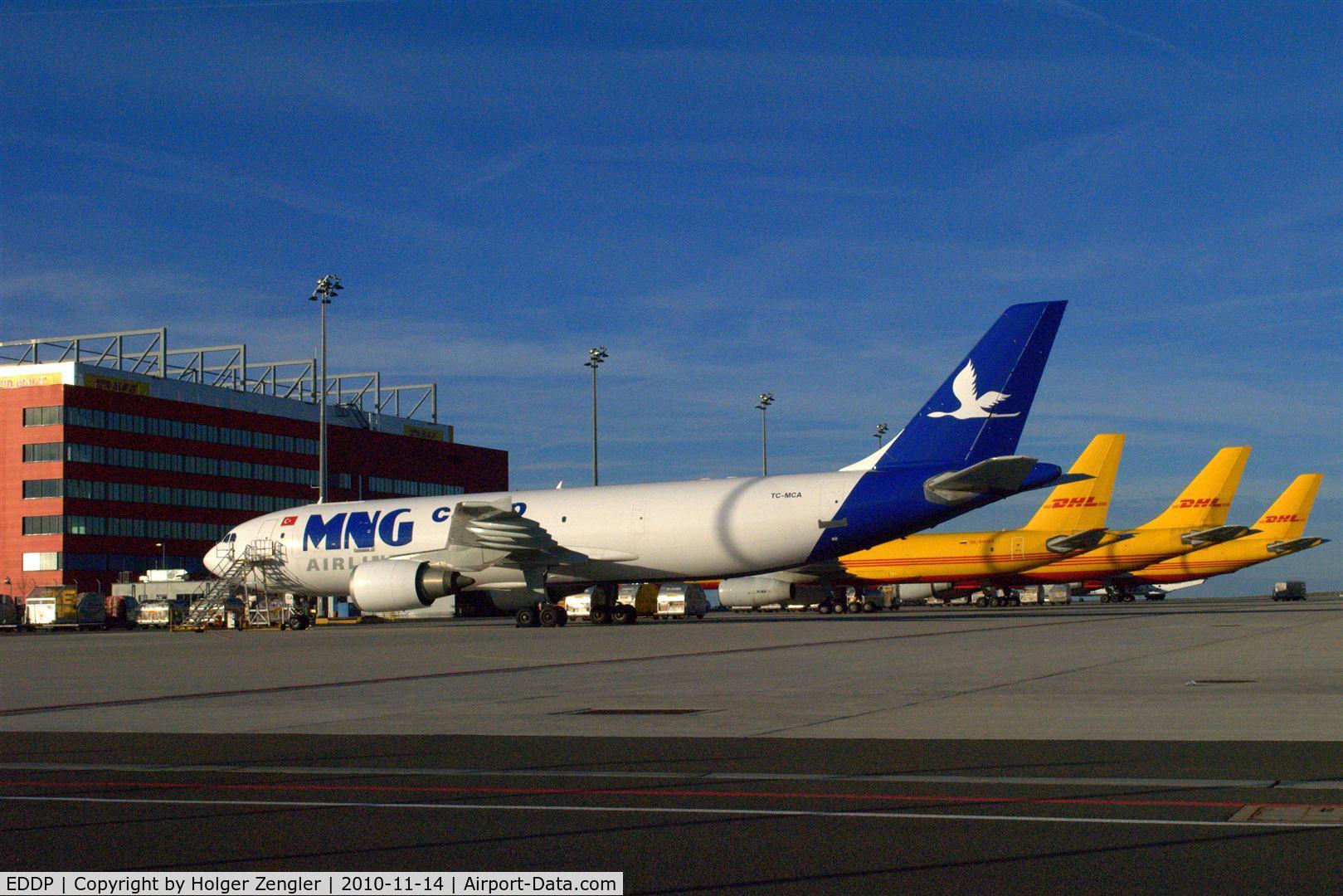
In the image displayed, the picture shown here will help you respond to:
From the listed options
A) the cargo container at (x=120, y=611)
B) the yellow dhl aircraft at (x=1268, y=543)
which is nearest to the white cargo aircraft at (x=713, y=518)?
the cargo container at (x=120, y=611)

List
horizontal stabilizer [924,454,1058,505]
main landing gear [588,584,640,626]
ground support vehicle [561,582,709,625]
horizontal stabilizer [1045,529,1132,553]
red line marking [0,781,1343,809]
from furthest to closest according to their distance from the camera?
horizontal stabilizer [1045,529,1132,553] → ground support vehicle [561,582,709,625] → main landing gear [588,584,640,626] → horizontal stabilizer [924,454,1058,505] → red line marking [0,781,1343,809]

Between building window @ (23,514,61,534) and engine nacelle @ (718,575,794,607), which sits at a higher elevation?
building window @ (23,514,61,534)

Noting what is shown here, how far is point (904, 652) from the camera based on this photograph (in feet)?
87.5

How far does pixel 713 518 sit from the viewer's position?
43.0m

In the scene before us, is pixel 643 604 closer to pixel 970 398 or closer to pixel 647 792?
pixel 970 398

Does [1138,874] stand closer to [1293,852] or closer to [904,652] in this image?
[1293,852]

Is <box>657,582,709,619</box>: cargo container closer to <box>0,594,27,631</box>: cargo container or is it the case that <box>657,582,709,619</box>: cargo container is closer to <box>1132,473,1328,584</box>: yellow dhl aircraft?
<box>1132,473,1328,584</box>: yellow dhl aircraft

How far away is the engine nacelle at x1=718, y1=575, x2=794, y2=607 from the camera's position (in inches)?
2547

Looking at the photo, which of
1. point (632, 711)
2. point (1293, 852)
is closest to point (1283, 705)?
point (632, 711)

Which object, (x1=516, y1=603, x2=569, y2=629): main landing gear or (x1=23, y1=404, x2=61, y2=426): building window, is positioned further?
(x1=23, y1=404, x2=61, y2=426): building window

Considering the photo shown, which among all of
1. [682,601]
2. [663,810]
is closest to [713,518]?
[682,601]

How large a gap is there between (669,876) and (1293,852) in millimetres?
3422

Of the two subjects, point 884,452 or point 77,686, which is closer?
point 77,686

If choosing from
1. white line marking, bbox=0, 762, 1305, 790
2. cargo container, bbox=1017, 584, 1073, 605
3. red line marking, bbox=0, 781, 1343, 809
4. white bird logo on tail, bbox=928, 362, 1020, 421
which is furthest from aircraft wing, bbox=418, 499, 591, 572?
cargo container, bbox=1017, 584, 1073, 605
